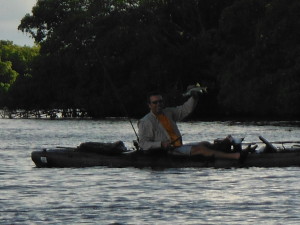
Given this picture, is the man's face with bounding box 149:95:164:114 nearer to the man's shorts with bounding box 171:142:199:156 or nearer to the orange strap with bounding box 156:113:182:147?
the orange strap with bounding box 156:113:182:147

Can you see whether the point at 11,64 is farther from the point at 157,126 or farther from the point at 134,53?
the point at 157,126

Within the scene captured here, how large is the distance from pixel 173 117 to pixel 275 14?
3672cm

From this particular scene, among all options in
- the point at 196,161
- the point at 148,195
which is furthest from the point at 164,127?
the point at 148,195

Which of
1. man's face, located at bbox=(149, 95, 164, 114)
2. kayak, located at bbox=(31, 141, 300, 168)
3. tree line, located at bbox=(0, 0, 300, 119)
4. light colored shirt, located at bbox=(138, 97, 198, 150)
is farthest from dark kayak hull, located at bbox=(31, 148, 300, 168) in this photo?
tree line, located at bbox=(0, 0, 300, 119)

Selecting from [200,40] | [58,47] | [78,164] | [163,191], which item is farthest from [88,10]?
[163,191]

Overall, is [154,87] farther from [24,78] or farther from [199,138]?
[199,138]

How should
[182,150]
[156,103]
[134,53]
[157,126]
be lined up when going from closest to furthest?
A: 1. [156,103]
2. [157,126]
3. [182,150]
4. [134,53]

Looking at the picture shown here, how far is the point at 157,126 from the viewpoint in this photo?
866 inches

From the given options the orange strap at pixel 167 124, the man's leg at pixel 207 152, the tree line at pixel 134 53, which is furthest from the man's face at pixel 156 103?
the tree line at pixel 134 53

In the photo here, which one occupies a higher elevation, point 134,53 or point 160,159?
point 134,53

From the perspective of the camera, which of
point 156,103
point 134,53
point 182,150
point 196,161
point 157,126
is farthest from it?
point 134,53

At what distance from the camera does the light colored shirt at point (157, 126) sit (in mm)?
21984

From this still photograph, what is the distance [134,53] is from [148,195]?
58.0 meters

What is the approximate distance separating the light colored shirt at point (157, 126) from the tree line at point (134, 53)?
40312 mm
